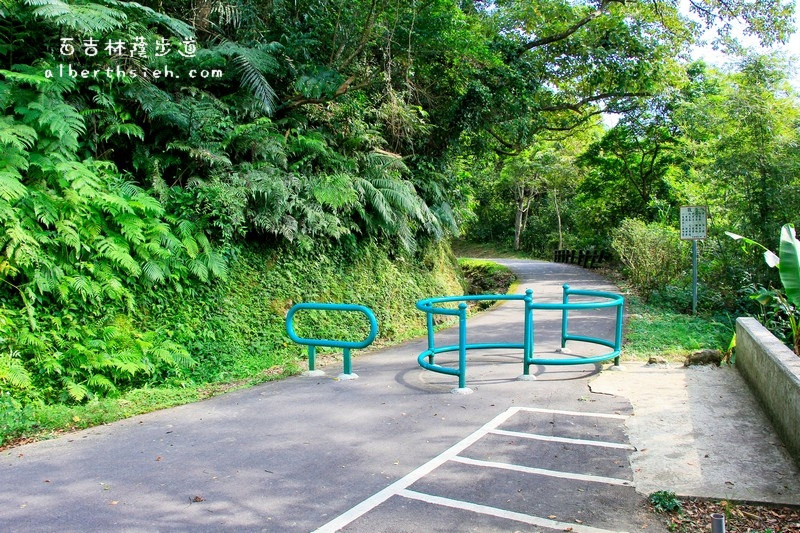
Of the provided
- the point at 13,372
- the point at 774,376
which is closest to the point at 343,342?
the point at 13,372

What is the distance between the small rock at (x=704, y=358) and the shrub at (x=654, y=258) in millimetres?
6968

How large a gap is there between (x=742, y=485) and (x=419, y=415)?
288 cm

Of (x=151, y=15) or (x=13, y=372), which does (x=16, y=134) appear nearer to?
(x=13, y=372)

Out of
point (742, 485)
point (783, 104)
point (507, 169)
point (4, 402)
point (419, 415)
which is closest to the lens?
point (742, 485)

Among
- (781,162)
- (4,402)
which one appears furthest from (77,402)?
(781,162)

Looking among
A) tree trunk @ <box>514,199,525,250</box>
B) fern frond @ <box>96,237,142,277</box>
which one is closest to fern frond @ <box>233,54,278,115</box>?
fern frond @ <box>96,237,142,277</box>

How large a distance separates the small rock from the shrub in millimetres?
6968

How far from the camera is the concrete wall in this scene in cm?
488

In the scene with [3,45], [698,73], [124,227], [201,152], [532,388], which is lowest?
[532,388]

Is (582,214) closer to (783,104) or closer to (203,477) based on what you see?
(783,104)

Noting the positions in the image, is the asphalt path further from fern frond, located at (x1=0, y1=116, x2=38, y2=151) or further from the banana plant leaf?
fern frond, located at (x1=0, y1=116, x2=38, y2=151)

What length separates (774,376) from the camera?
18.7ft

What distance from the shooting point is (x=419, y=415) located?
598 centimetres

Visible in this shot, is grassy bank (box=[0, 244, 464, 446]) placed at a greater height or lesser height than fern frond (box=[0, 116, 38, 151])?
lesser
